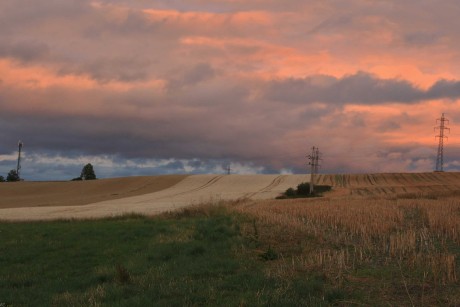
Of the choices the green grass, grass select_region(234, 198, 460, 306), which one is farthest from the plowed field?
the green grass

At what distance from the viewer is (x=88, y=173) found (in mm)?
150000

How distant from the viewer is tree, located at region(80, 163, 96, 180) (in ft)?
488

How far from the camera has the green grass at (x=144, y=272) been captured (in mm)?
9617

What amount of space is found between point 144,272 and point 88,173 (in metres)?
144

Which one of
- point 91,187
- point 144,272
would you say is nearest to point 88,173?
point 91,187

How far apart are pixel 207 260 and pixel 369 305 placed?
6.88 m

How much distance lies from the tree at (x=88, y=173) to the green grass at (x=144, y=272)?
12932cm

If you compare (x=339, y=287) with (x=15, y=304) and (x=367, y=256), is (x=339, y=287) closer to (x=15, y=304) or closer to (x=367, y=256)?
(x=367, y=256)

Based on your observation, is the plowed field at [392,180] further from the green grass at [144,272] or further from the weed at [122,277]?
the weed at [122,277]

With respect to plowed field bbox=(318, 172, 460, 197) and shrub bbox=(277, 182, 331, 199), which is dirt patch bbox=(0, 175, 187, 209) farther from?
plowed field bbox=(318, 172, 460, 197)

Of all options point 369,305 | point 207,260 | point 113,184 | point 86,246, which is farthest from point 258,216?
point 113,184

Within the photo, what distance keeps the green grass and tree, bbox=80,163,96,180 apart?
129318mm

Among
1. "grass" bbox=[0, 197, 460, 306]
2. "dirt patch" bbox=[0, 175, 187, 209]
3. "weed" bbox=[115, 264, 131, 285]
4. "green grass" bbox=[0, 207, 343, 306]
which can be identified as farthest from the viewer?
"dirt patch" bbox=[0, 175, 187, 209]

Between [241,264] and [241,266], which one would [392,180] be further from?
[241,266]
